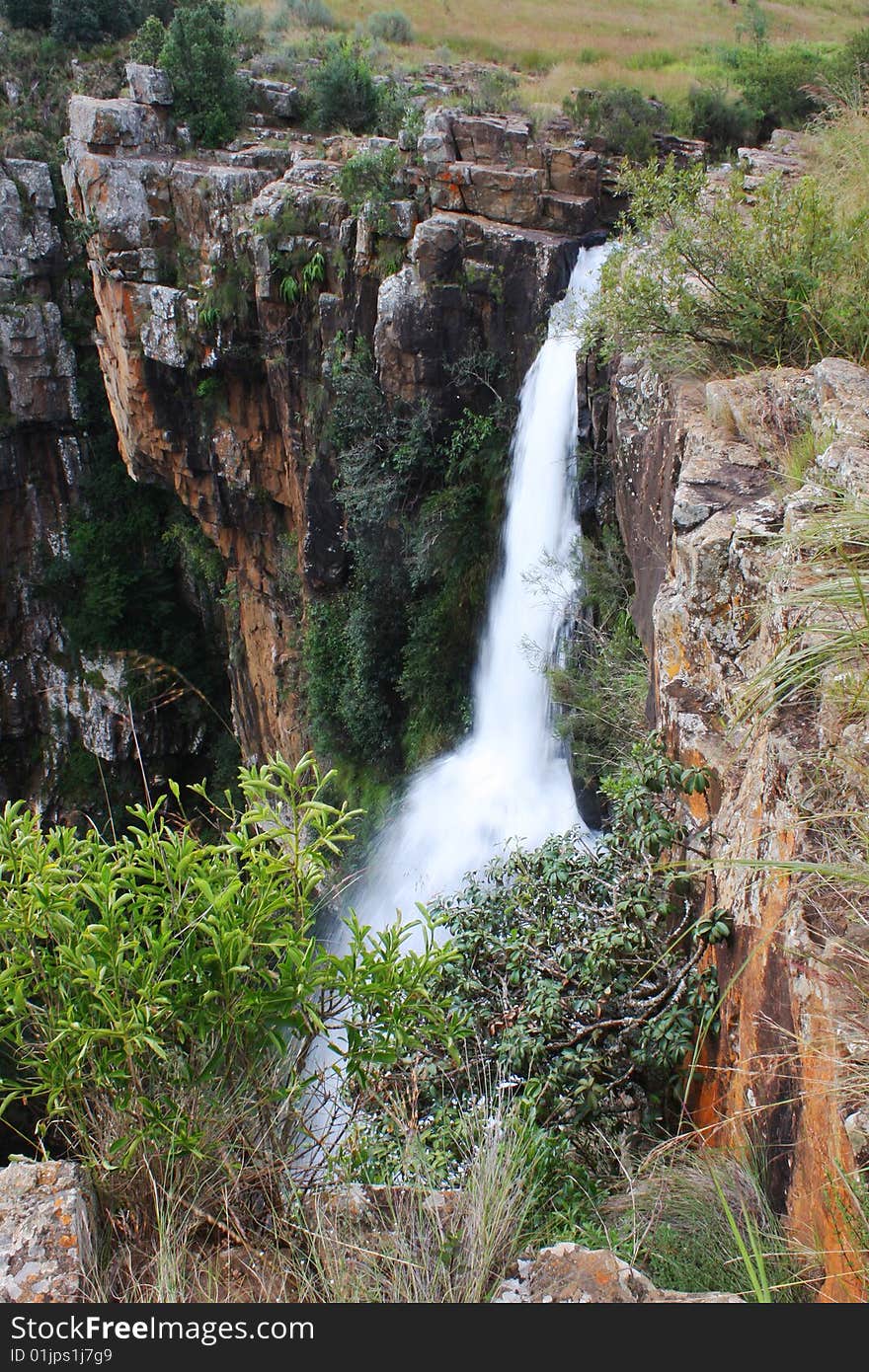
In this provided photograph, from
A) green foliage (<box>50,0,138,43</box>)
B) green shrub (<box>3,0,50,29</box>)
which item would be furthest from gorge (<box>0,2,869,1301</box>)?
green shrub (<box>3,0,50,29</box>)

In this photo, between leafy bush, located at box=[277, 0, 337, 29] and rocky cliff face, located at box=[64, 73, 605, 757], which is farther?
leafy bush, located at box=[277, 0, 337, 29]

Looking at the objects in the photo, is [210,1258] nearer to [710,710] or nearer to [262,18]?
[710,710]

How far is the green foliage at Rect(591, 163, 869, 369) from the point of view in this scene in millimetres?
4961

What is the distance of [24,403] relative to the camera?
15.9 m

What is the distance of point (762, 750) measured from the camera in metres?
2.84

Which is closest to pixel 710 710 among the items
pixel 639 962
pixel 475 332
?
pixel 639 962

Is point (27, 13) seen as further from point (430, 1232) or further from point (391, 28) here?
point (430, 1232)

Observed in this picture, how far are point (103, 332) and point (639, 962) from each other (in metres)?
14.0

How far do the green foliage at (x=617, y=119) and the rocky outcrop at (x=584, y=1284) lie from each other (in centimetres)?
1161

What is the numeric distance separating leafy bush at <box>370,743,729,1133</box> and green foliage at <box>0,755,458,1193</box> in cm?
68

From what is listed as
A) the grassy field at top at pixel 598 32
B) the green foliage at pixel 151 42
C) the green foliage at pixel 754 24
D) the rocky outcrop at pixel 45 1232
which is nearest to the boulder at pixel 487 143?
the grassy field at top at pixel 598 32

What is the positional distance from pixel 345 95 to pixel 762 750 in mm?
14627

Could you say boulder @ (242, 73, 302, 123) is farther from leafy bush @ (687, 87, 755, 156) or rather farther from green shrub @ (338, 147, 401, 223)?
leafy bush @ (687, 87, 755, 156)
